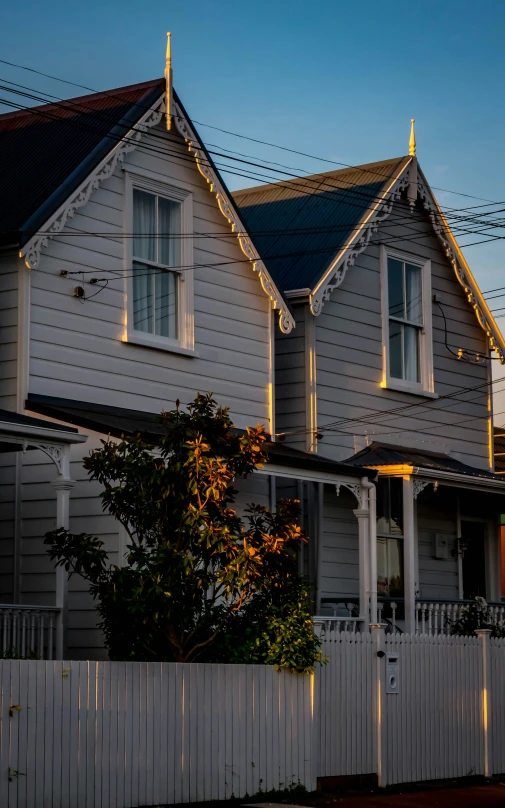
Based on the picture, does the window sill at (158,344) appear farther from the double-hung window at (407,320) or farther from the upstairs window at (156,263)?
the double-hung window at (407,320)

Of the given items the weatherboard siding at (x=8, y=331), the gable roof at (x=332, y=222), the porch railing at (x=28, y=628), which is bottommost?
the porch railing at (x=28, y=628)

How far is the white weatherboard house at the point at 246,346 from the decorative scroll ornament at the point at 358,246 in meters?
0.04

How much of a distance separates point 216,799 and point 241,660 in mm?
1563

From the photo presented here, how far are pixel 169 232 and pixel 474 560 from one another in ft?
31.6

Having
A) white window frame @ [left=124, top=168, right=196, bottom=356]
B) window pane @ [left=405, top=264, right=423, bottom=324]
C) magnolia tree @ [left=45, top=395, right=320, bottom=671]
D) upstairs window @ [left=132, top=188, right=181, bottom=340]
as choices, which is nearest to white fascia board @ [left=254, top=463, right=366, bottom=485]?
white window frame @ [left=124, top=168, right=196, bottom=356]

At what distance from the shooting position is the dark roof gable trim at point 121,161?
54.9ft

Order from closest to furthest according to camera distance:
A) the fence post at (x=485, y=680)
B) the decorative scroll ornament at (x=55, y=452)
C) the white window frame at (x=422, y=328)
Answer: the decorative scroll ornament at (x=55, y=452), the fence post at (x=485, y=680), the white window frame at (x=422, y=328)

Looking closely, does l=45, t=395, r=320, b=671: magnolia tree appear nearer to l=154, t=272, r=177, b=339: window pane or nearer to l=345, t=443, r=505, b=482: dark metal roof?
l=154, t=272, r=177, b=339: window pane

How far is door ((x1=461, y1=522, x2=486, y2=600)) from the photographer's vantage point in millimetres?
24641

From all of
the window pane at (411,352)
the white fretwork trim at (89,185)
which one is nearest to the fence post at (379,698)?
the white fretwork trim at (89,185)

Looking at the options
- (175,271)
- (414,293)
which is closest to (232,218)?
(175,271)

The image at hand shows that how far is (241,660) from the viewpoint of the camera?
14.3 meters

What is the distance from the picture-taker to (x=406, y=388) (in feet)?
75.4

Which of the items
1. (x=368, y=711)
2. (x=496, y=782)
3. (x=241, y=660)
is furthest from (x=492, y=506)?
(x=241, y=660)
